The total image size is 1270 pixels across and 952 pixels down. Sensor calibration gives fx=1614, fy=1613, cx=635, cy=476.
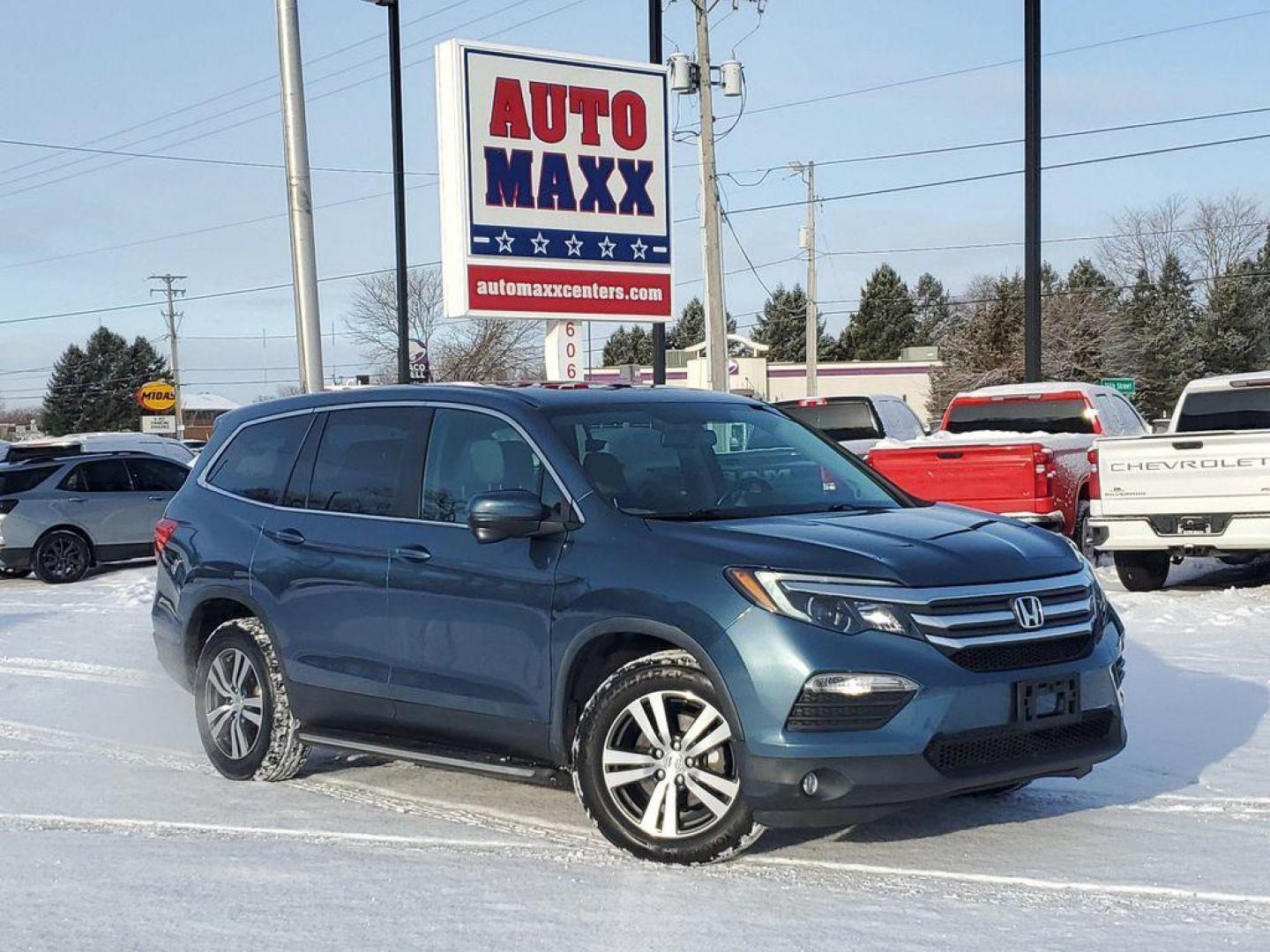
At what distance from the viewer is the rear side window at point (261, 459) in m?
7.57

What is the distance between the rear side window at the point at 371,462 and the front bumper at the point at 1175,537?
27.5 feet

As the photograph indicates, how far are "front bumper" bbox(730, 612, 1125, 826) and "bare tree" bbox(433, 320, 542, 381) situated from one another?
2191 inches

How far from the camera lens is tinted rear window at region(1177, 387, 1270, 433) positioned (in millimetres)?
15438

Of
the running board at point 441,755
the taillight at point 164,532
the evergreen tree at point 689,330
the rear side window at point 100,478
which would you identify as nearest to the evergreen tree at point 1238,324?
the evergreen tree at point 689,330

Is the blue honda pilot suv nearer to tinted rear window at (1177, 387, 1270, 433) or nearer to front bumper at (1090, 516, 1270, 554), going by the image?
front bumper at (1090, 516, 1270, 554)

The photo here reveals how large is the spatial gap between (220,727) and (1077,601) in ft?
13.3

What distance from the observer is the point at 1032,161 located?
2138cm

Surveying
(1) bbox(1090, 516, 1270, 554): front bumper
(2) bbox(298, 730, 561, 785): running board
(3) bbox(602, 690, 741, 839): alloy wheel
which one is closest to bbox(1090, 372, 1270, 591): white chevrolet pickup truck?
(1) bbox(1090, 516, 1270, 554): front bumper

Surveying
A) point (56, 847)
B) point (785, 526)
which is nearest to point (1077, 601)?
point (785, 526)

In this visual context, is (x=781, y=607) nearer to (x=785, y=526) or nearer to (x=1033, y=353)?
(x=785, y=526)

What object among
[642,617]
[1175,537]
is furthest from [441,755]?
[1175,537]

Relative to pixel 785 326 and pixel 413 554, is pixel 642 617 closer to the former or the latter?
pixel 413 554

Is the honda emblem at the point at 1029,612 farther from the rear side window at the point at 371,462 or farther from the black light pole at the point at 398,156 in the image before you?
the black light pole at the point at 398,156

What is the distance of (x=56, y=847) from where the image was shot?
6.21 metres
